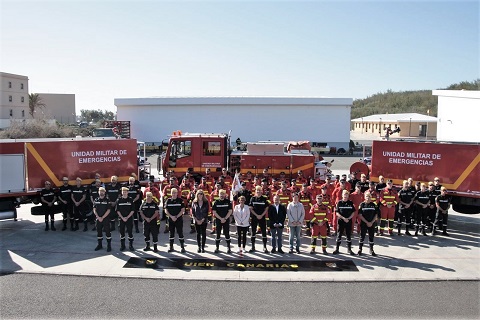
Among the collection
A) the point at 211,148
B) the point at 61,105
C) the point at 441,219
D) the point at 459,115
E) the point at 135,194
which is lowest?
the point at 441,219

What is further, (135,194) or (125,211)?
(135,194)

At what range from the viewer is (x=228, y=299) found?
291 inches

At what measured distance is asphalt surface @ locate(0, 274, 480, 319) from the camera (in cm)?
682

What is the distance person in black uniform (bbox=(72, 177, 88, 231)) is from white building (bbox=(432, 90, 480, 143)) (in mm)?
28193

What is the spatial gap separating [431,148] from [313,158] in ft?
15.1

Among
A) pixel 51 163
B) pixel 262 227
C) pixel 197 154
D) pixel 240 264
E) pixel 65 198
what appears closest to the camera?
pixel 240 264

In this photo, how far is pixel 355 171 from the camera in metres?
15.7

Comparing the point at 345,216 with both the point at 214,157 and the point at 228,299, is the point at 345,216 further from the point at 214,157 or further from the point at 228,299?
the point at 214,157

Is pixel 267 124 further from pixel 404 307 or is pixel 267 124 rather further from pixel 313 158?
pixel 404 307

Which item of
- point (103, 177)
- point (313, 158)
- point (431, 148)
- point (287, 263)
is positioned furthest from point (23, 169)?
point (431, 148)

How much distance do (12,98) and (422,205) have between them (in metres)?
60.7

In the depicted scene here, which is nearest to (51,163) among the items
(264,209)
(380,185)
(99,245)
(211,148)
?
(99,245)

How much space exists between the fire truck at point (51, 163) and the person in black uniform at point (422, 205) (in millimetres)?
10589

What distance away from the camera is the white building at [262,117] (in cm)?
3966
